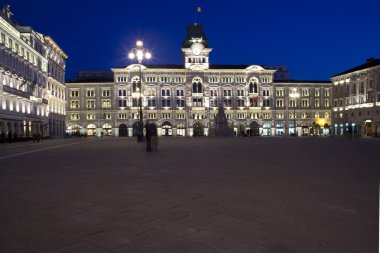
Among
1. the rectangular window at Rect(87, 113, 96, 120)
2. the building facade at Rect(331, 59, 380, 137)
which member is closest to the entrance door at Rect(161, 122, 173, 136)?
the rectangular window at Rect(87, 113, 96, 120)

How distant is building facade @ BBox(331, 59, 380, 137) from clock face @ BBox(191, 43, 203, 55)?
1485 inches

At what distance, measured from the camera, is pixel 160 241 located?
435 centimetres

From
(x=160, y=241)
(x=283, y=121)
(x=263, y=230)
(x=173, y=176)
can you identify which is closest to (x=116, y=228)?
(x=160, y=241)

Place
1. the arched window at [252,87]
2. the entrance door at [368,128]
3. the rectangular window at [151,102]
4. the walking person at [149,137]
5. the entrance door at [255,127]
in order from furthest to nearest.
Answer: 1. the entrance door at [255,127]
2. the arched window at [252,87]
3. the rectangular window at [151,102]
4. the entrance door at [368,128]
5. the walking person at [149,137]

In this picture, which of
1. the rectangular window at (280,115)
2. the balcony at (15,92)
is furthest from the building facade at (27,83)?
the rectangular window at (280,115)

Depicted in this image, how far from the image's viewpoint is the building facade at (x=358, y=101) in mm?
69688

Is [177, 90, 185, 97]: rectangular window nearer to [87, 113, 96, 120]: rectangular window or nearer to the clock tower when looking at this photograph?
the clock tower

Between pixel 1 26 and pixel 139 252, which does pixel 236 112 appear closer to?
pixel 1 26

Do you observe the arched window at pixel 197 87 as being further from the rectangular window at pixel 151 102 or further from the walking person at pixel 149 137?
the walking person at pixel 149 137

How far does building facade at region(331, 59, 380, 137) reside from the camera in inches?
2744

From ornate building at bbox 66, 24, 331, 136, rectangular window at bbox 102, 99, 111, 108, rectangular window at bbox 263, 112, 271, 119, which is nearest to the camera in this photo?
ornate building at bbox 66, 24, 331, 136

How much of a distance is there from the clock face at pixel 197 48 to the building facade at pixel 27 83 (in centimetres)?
3613

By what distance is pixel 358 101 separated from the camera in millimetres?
75625

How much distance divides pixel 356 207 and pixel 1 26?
162ft
